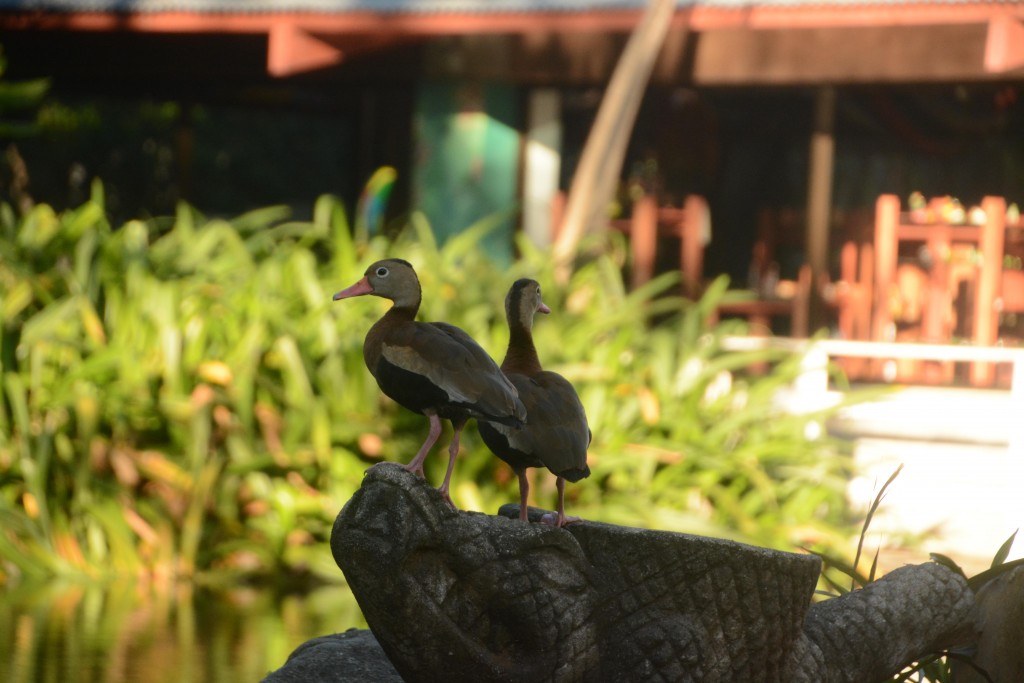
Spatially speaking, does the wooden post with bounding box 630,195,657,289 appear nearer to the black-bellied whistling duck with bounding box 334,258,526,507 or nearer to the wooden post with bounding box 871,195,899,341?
the wooden post with bounding box 871,195,899,341

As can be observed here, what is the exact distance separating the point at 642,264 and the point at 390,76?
6.86ft

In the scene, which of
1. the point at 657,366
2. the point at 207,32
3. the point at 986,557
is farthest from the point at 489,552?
the point at 207,32

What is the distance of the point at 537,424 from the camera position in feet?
5.83

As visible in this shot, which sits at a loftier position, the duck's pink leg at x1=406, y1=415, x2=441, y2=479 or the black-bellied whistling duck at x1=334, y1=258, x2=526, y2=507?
the black-bellied whistling duck at x1=334, y1=258, x2=526, y2=507

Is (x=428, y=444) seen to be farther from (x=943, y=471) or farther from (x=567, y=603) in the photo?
(x=943, y=471)

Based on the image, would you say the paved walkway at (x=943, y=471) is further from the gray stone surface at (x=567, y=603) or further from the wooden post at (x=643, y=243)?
the gray stone surface at (x=567, y=603)

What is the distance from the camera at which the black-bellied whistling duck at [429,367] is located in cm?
168

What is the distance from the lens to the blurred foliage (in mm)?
5023

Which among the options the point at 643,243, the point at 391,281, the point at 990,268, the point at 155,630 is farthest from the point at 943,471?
the point at 391,281

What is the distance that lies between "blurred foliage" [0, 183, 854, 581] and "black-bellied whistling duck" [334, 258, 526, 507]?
127 inches

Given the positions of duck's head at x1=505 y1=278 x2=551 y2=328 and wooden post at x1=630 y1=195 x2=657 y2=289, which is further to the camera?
wooden post at x1=630 y1=195 x2=657 y2=289

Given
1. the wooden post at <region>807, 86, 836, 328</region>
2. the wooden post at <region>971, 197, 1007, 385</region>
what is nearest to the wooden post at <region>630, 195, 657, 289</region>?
the wooden post at <region>807, 86, 836, 328</region>

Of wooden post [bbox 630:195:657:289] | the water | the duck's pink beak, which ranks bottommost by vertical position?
the water

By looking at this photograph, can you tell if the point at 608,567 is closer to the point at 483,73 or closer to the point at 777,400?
the point at 777,400
